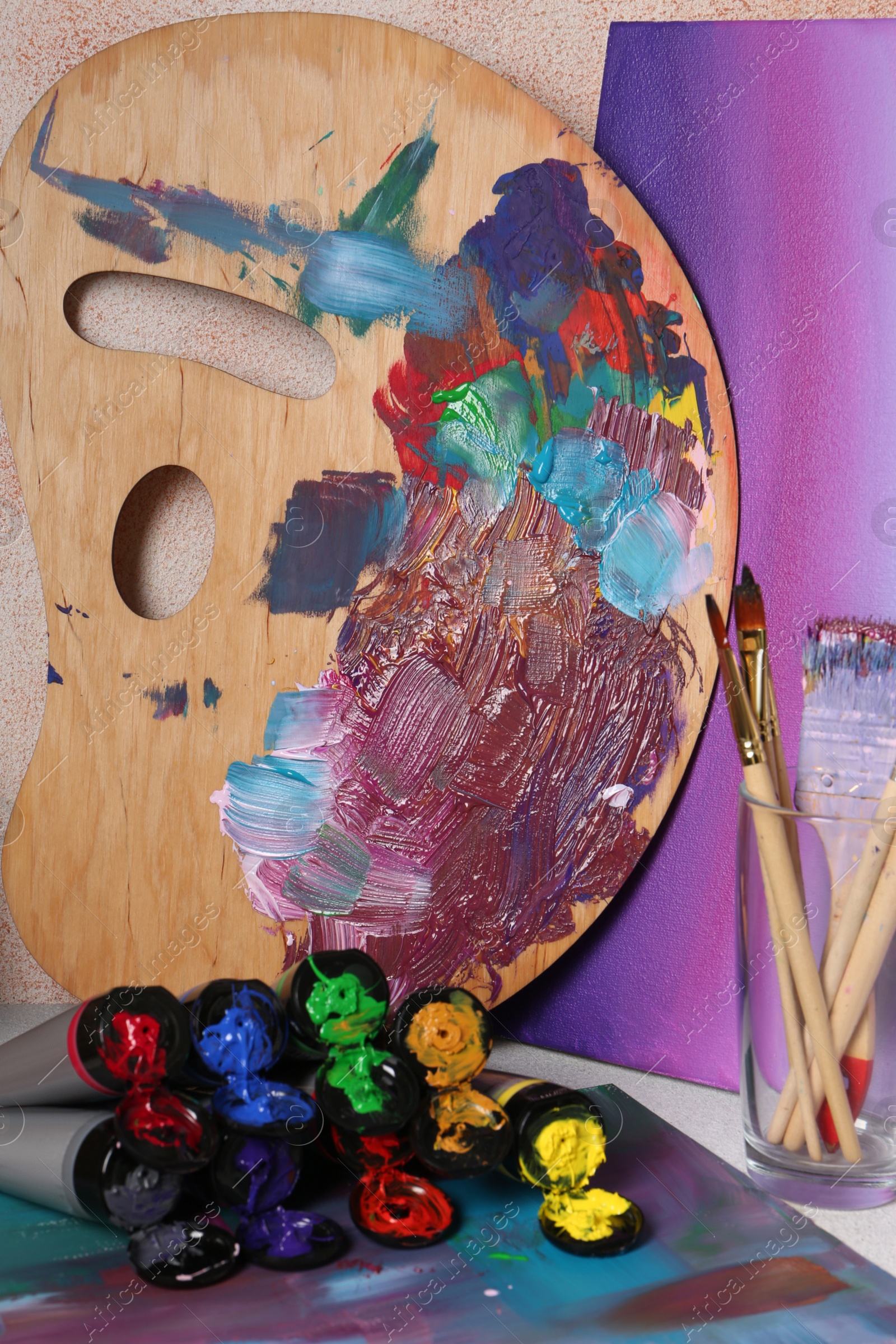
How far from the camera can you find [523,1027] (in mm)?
725

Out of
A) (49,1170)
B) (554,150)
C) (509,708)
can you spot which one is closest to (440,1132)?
(49,1170)

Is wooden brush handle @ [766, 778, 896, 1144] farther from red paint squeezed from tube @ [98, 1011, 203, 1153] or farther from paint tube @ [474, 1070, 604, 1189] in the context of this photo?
red paint squeezed from tube @ [98, 1011, 203, 1153]

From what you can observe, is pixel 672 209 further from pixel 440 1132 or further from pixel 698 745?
pixel 440 1132

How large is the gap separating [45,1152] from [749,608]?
0.40m

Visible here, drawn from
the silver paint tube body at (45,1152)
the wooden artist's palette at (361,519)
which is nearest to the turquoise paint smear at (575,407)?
the wooden artist's palette at (361,519)

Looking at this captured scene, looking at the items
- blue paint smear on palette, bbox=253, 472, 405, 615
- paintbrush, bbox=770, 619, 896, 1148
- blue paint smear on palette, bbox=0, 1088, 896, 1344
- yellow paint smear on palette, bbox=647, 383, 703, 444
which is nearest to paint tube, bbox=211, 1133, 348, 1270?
blue paint smear on palette, bbox=0, 1088, 896, 1344

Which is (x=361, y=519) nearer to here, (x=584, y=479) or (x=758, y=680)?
(x=584, y=479)

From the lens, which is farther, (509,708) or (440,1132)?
(509,708)

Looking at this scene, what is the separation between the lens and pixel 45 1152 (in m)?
0.49

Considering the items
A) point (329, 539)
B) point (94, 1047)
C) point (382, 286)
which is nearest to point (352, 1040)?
point (94, 1047)

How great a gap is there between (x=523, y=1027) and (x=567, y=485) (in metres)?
0.34

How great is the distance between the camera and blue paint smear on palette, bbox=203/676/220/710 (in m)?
0.70

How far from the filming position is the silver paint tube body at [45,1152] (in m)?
0.48

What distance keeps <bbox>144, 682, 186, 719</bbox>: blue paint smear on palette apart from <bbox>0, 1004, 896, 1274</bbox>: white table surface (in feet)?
0.76
